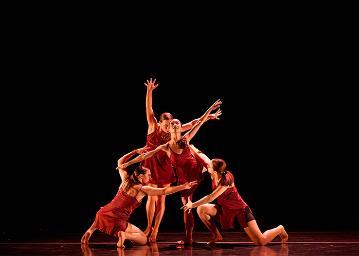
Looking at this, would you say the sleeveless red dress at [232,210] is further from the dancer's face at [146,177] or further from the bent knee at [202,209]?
the dancer's face at [146,177]

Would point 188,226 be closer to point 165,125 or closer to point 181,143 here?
point 181,143

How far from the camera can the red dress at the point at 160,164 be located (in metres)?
5.89

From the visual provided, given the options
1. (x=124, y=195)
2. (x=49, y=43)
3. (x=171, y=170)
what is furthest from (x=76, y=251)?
(x=49, y=43)

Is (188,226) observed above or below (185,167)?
below

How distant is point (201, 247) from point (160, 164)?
3.20ft

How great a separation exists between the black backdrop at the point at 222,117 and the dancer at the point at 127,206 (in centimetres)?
208

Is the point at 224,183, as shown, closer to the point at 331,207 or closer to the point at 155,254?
the point at 155,254

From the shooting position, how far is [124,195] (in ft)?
18.0

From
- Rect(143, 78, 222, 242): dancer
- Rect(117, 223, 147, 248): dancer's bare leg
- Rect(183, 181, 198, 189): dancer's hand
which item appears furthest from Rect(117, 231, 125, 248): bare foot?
Rect(183, 181, 198, 189): dancer's hand

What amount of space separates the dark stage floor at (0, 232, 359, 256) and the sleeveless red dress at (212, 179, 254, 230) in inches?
8.7

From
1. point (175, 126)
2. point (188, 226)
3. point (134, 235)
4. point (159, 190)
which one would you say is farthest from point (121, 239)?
point (175, 126)

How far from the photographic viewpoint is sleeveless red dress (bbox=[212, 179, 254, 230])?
5398mm

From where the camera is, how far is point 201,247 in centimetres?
534

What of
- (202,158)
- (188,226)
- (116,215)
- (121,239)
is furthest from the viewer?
(202,158)
